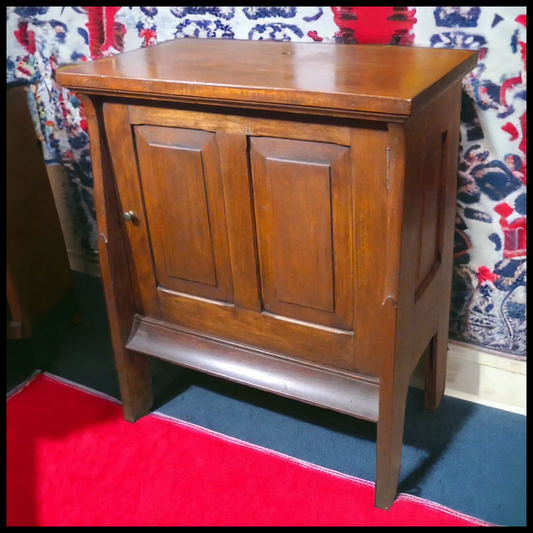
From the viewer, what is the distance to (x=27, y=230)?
2.06 m

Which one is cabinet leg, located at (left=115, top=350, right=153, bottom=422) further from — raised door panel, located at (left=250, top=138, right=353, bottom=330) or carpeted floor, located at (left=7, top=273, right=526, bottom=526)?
raised door panel, located at (left=250, top=138, right=353, bottom=330)

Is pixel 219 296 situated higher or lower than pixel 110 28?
lower

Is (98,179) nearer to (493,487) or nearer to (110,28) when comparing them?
(110,28)

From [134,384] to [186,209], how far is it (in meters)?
0.59

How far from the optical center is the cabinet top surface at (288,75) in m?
1.08

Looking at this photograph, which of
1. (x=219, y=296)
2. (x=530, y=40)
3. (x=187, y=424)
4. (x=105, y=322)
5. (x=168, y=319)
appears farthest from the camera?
(x=105, y=322)

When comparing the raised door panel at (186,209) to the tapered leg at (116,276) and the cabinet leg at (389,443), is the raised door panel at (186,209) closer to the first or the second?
the tapered leg at (116,276)

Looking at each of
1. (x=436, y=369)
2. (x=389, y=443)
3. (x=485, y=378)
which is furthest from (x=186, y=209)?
(x=485, y=378)

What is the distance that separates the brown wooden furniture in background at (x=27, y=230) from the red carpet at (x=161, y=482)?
40 centimetres

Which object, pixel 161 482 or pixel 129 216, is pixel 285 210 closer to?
pixel 129 216

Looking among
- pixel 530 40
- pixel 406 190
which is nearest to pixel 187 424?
pixel 406 190

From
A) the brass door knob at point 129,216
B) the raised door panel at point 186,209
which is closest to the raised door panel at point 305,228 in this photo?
the raised door panel at point 186,209

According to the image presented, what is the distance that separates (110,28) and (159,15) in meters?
0.19

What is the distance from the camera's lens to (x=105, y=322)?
88.2 inches
